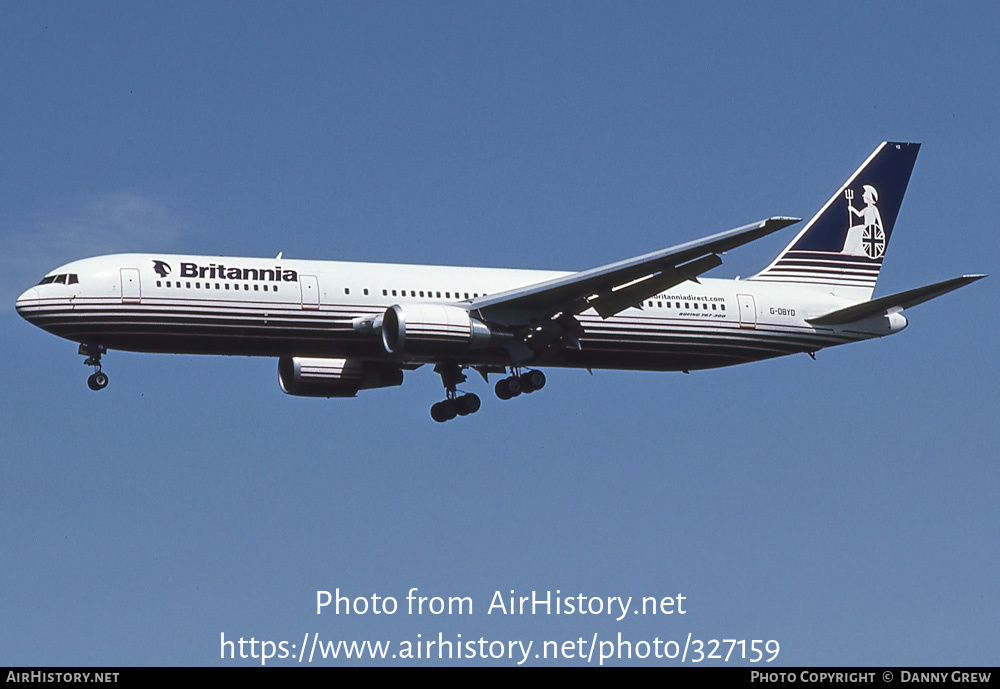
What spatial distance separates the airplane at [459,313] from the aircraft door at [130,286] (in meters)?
0.04

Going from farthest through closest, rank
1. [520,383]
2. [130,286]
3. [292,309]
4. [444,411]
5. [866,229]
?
[866,229] → [444,411] → [520,383] → [292,309] → [130,286]

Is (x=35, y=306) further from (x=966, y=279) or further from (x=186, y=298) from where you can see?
(x=966, y=279)

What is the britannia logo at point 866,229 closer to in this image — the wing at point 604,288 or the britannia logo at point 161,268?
the wing at point 604,288

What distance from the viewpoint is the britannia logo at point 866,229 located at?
59.7 m

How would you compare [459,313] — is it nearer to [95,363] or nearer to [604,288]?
[604,288]

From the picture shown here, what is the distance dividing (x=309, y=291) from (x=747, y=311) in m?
A: 14.9

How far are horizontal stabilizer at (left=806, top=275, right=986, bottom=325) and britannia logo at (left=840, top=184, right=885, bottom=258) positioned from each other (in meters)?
4.10

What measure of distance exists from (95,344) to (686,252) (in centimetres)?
1708

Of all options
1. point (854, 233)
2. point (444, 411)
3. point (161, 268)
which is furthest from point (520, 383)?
point (854, 233)

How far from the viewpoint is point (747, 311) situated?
2191 inches

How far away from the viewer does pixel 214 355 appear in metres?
49.7

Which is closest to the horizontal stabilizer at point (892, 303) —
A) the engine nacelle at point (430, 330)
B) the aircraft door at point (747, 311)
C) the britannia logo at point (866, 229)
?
the aircraft door at point (747, 311)

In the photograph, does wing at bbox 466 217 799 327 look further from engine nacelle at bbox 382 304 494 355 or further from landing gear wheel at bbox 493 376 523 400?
landing gear wheel at bbox 493 376 523 400
